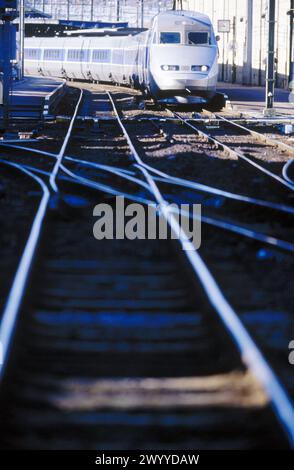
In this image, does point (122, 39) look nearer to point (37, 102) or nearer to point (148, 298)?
point (37, 102)

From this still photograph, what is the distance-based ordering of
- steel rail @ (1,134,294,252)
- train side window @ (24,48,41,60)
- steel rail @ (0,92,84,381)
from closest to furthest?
steel rail @ (0,92,84,381) < steel rail @ (1,134,294,252) < train side window @ (24,48,41,60)

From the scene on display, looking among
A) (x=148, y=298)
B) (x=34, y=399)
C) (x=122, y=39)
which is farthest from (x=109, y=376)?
(x=122, y=39)

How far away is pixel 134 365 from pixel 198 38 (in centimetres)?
2276

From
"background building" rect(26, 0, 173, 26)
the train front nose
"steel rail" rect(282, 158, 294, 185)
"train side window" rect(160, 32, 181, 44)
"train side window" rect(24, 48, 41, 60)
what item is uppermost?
"background building" rect(26, 0, 173, 26)

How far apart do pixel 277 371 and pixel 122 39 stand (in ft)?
111

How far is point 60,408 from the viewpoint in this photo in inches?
135

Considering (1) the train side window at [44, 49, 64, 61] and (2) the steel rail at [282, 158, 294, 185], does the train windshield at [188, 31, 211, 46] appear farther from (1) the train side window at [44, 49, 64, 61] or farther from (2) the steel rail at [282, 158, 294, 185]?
(1) the train side window at [44, 49, 64, 61]

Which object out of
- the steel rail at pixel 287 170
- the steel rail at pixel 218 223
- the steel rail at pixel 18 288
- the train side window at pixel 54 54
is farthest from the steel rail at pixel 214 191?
the train side window at pixel 54 54

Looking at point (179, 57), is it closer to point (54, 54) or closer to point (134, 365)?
point (134, 365)

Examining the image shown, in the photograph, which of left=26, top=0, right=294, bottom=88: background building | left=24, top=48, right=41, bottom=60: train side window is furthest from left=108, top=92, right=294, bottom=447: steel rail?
left=24, top=48, right=41, bottom=60: train side window

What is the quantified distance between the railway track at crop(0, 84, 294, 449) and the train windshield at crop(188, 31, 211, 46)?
790 inches

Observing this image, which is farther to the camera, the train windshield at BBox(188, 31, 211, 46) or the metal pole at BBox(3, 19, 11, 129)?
the train windshield at BBox(188, 31, 211, 46)

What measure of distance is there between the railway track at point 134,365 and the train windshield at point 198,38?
65.9 feet

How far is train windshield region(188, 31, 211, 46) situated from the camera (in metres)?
25.7
